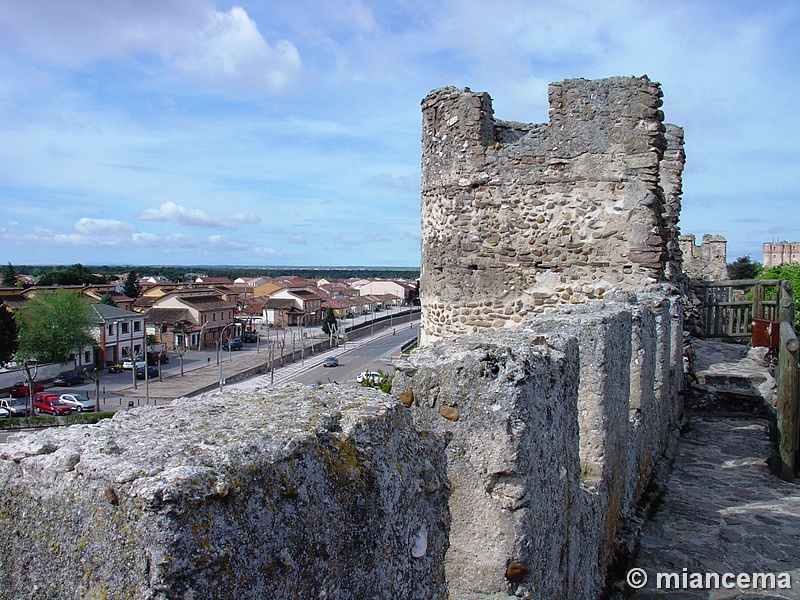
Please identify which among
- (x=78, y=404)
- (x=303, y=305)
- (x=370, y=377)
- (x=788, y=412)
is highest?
(x=788, y=412)

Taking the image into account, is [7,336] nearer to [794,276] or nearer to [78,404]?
[78,404]

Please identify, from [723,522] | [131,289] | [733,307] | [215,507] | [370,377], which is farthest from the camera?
[131,289]

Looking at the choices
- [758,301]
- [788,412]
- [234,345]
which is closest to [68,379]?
[234,345]

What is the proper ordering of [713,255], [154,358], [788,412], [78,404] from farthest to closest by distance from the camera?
[154,358] < [78,404] < [713,255] < [788,412]

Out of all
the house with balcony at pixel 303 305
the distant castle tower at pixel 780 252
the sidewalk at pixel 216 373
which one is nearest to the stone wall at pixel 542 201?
the sidewalk at pixel 216 373

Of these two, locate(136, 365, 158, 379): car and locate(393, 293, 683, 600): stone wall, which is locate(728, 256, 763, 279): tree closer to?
locate(136, 365, 158, 379): car

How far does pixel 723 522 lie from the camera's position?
19.9 feet

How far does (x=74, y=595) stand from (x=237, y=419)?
1.87 feet

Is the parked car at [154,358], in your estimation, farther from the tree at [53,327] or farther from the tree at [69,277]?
the tree at [69,277]

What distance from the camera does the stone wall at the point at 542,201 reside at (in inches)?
337

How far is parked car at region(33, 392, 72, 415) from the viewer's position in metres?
36.0

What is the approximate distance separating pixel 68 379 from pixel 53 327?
4.95m

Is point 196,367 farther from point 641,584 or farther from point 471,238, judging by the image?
point 641,584

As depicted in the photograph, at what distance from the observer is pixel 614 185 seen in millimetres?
8656
